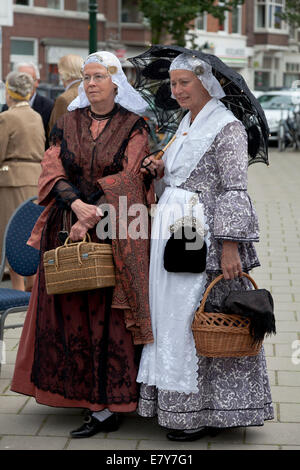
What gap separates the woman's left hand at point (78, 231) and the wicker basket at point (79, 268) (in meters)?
0.04

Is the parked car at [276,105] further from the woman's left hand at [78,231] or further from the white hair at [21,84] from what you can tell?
the woman's left hand at [78,231]

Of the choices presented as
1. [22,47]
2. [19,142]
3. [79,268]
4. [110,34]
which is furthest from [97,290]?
[110,34]

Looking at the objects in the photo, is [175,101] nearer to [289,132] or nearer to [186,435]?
[186,435]

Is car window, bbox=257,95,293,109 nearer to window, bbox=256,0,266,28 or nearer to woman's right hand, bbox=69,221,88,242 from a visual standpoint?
woman's right hand, bbox=69,221,88,242

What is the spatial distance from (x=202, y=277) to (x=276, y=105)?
23.2m

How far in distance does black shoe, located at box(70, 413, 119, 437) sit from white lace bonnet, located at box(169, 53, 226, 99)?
1602 millimetres

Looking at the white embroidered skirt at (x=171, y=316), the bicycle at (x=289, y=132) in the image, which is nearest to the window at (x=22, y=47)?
the bicycle at (x=289, y=132)

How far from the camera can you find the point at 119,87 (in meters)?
4.56

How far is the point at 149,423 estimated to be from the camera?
4617 millimetres

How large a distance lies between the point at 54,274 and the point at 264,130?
3.93ft

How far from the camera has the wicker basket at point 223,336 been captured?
413 centimetres

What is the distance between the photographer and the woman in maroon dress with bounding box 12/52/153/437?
438cm

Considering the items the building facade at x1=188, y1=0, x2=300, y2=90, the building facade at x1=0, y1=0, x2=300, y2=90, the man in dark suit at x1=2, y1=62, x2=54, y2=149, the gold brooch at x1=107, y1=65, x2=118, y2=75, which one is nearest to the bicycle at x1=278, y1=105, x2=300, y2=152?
the building facade at x1=0, y1=0, x2=300, y2=90
